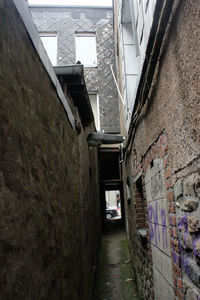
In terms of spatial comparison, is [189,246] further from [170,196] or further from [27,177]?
[27,177]

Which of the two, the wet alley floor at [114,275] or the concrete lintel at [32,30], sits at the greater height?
the concrete lintel at [32,30]

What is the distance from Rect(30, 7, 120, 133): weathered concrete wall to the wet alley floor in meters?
4.66

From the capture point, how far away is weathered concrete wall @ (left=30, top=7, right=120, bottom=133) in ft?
32.1

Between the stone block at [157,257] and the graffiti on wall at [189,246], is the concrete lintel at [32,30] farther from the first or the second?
the stone block at [157,257]

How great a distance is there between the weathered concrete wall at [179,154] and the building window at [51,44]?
9040 millimetres

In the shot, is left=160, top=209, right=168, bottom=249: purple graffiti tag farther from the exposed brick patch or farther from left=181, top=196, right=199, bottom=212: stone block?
left=181, top=196, right=199, bottom=212: stone block

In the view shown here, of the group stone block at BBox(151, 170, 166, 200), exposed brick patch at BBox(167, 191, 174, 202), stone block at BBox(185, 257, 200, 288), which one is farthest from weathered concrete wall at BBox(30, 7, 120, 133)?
stone block at BBox(185, 257, 200, 288)

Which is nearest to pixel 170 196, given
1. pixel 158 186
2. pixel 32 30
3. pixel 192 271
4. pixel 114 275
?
pixel 158 186

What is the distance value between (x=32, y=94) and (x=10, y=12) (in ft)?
1.54

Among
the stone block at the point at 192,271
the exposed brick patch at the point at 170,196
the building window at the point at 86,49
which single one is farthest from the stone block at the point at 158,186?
the building window at the point at 86,49

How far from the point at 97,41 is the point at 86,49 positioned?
627 millimetres

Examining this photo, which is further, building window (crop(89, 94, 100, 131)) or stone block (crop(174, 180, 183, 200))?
building window (crop(89, 94, 100, 131))

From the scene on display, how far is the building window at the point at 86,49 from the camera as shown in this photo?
10.2 metres

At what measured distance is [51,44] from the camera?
407 inches
